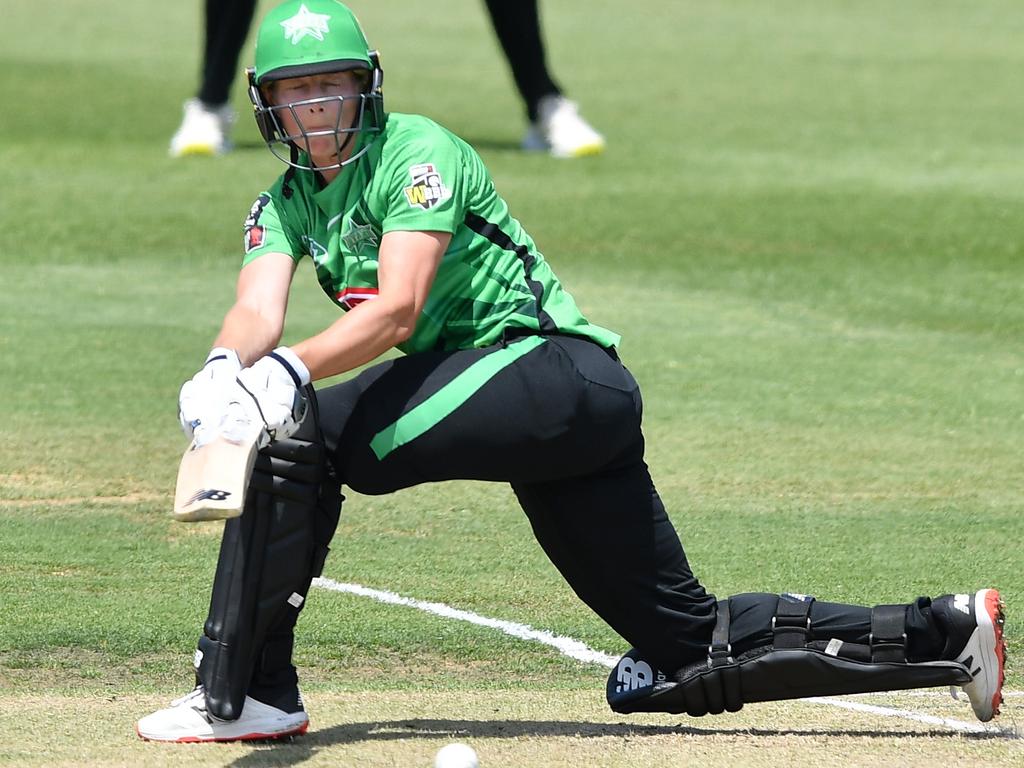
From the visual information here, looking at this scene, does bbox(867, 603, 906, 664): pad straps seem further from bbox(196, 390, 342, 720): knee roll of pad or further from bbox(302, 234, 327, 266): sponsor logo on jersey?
bbox(302, 234, 327, 266): sponsor logo on jersey

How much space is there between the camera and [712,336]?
436 inches

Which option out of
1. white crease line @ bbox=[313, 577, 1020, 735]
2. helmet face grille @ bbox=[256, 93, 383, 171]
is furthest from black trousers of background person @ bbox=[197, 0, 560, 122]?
helmet face grille @ bbox=[256, 93, 383, 171]

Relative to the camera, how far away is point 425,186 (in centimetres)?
452

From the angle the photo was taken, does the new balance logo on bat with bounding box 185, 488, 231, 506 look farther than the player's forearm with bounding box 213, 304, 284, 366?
No

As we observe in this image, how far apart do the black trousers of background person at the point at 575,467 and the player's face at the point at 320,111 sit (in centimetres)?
58

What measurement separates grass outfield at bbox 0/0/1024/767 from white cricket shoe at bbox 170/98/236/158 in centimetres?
37

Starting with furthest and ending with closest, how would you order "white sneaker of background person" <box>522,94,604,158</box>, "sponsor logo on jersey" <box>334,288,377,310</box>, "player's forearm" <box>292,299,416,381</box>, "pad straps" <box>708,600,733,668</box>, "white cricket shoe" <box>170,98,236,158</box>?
"white sneaker of background person" <box>522,94,604,158</box>
"white cricket shoe" <box>170,98,236,158</box>
"pad straps" <box>708,600,733,668</box>
"sponsor logo on jersey" <box>334,288,377,310</box>
"player's forearm" <box>292,299,416,381</box>

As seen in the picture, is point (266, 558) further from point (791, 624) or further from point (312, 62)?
point (791, 624)

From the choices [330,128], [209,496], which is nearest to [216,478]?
[209,496]

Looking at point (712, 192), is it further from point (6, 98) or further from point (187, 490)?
point (187, 490)

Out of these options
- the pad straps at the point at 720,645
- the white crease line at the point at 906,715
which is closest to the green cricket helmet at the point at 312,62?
the pad straps at the point at 720,645

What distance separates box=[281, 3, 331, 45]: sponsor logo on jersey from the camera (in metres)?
4.65

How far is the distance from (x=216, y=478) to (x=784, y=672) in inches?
66.6

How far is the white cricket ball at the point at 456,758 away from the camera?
13.9ft
